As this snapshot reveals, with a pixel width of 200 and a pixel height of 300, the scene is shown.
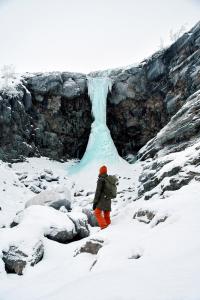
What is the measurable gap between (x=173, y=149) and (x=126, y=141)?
20.5m

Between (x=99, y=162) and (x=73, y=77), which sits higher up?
(x=73, y=77)

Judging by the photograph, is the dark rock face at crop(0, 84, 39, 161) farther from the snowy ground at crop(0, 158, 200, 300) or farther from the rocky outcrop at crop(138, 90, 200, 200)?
the snowy ground at crop(0, 158, 200, 300)

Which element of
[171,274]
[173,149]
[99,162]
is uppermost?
[171,274]

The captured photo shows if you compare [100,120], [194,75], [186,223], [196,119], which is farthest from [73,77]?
[186,223]

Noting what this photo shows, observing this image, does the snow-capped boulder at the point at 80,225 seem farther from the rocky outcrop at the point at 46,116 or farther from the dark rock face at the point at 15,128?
the rocky outcrop at the point at 46,116

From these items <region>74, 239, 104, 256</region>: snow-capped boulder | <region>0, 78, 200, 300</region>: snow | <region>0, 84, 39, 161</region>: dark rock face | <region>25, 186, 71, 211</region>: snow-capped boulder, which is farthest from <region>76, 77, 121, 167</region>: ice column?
<region>74, 239, 104, 256</region>: snow-capped boulder

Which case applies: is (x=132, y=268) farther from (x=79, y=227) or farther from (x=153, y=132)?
(x=153, y=132)

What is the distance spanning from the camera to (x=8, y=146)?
3159cm

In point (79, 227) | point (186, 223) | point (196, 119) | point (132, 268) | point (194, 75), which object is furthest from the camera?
point (194, 75)

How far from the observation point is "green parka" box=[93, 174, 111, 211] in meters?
9.15

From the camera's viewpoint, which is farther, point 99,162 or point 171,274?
point 99,162

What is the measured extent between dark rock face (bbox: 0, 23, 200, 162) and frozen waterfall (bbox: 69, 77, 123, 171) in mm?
907

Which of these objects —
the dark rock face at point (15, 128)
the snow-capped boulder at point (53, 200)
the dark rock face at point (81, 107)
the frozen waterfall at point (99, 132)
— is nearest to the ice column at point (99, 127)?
the frozen waterfall at point (99, 132)

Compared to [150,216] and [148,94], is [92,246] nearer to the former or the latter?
[150,216]
